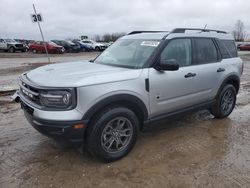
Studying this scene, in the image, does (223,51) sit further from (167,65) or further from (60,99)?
(60,99)

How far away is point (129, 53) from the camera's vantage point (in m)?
4.53

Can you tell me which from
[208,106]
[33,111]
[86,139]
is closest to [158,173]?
[86,139]

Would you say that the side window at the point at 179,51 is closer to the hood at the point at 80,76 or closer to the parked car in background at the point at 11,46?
the hood at the point at 80,76

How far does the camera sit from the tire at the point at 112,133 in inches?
139

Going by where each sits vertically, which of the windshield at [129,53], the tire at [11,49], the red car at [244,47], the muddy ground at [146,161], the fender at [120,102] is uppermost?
the windshield at [129,53]

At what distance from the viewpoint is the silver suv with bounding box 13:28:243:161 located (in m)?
3.35

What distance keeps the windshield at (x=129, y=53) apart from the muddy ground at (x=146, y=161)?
106cm

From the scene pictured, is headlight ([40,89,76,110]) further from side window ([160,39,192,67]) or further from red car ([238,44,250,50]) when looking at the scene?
red car ([238,44,250,50])

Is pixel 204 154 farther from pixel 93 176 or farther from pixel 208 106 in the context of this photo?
pixel 93 176

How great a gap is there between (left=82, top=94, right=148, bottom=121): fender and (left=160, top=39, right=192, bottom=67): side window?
0.87m

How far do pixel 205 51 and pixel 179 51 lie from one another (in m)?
0.77

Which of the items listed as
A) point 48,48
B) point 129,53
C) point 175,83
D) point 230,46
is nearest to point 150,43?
point 129,53

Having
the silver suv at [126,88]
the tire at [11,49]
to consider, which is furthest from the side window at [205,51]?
the tire at [11,49]

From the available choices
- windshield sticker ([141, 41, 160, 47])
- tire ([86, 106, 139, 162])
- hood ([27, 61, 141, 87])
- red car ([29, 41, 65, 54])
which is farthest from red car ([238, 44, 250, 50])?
tire ([86, 106, 139, 162])
